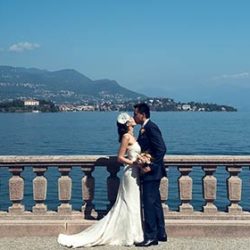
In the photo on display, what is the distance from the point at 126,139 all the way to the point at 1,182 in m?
21.3

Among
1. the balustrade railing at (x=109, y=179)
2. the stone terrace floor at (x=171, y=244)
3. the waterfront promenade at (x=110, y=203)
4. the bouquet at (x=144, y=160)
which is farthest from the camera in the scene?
the balustrade railing at (x=109, y=179)

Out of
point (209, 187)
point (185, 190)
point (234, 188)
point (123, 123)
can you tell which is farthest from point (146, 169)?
point (234, 188)

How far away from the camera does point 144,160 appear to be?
26.0ft

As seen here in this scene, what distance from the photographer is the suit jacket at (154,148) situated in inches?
313

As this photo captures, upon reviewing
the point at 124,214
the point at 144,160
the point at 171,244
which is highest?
the point at 144,160

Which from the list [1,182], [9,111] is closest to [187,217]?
[1,182]

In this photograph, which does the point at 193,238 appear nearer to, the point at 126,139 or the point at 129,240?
the point at 129,240

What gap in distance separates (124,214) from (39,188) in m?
1.51

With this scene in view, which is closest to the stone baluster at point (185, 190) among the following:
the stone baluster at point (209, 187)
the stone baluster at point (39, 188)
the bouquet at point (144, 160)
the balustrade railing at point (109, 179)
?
the balustrade railing at point (109, 179)

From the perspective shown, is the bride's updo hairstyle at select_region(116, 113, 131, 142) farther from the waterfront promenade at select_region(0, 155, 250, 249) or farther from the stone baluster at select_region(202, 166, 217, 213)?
the stone baluster at select_region(202, 166, 217, 213)

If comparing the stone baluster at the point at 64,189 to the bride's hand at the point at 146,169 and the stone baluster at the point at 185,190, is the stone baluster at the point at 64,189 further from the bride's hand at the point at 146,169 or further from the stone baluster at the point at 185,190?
the stone baluster at the point at 185,190

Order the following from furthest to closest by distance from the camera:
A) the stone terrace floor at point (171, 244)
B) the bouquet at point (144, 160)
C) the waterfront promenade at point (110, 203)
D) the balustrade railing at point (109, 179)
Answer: the balustrade railing at point (109, 179) < the waterfront promenade at point (110, 203) < the bouquet at point (144, 160) < the stone terrace floor at point (171, 244)

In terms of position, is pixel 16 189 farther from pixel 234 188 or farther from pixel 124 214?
pixel 234 188

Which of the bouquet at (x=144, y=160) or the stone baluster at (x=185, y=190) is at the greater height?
the bouquet at (x=144, y=160)
